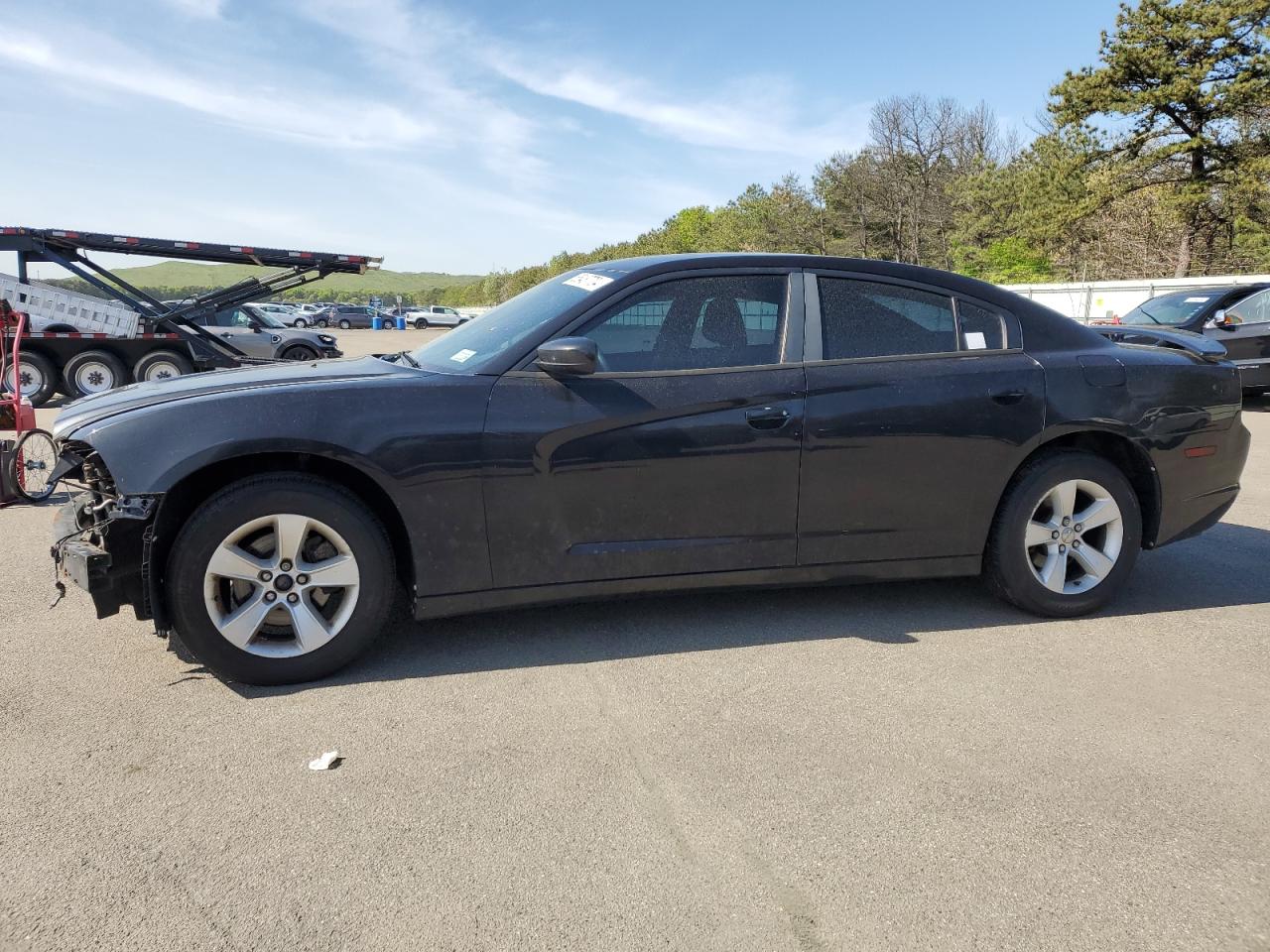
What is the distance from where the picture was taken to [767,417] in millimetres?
3766

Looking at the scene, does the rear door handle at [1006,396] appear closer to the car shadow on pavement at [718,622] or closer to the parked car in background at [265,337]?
the car shadow on pavement at [718,622]

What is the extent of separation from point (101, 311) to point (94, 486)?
39.5 feet

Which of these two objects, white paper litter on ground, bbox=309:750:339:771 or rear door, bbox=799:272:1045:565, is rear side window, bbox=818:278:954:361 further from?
white paper litter on ground, bbox=309:750:339:771

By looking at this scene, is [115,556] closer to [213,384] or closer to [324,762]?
[213,384]

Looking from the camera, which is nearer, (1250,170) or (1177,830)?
(1177,830)

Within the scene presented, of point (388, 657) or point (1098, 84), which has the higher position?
point (1098, 84)

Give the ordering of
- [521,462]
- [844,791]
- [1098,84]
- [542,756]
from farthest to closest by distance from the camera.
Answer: [1098,84], [521,462], [542,756], [844,791]

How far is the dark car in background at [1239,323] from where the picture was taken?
1270 cm

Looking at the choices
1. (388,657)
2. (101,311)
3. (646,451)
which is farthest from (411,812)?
(101,311)

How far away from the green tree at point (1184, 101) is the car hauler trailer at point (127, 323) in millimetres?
27241

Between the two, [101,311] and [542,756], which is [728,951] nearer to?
[542,756]

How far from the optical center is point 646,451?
3.63 m

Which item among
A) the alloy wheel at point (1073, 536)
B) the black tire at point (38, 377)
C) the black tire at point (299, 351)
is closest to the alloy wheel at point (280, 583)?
the alloy wheel at point (1073, 536)

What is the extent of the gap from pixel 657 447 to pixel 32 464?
5.52 metres
